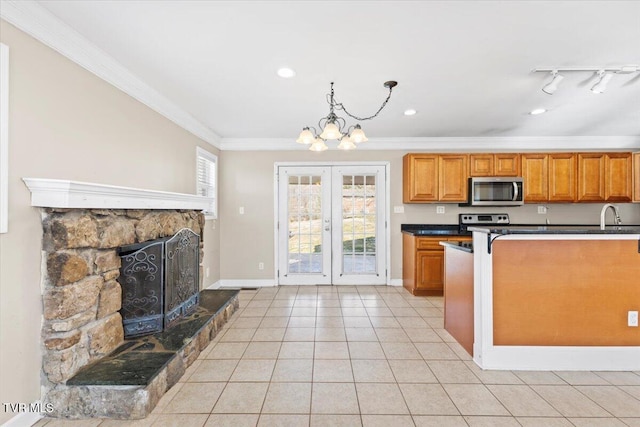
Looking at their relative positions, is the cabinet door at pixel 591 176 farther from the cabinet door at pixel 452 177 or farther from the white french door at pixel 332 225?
the white french door at pixel 332 225

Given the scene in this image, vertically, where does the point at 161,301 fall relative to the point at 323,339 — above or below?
above

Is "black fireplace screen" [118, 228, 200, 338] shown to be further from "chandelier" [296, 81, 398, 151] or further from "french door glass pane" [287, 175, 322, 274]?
"french door glass pane" [287, 175, 322, 274]

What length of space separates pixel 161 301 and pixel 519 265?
2879mm

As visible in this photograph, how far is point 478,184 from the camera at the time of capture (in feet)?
13.6

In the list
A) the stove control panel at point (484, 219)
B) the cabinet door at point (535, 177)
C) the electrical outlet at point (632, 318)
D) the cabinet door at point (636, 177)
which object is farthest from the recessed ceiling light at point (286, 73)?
the cabinet door at point (636, 177)

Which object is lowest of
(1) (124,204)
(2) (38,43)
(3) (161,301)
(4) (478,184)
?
(3) (161,301)

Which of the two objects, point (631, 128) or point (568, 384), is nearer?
point (568, 384)

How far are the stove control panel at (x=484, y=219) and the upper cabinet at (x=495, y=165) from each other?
2.22ft

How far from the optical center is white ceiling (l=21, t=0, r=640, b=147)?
1.64 metres

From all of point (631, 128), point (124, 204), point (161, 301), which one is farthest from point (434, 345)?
point (631, 128)

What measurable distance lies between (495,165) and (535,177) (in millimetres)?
624

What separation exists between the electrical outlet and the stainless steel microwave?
2.18 meters

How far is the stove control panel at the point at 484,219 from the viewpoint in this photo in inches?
174

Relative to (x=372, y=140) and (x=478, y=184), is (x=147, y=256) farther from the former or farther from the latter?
(x=478, y=184)
